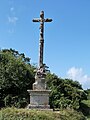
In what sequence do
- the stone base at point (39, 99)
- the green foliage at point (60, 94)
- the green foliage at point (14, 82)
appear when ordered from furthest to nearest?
the green foliage at point (60, 94) → the green foliage at point (14, 82) → the stone base at point (39, 99)

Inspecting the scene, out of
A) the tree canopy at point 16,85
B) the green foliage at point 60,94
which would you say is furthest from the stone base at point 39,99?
the green foliage at point 60,94

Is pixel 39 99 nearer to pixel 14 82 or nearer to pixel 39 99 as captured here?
pixel 39 99

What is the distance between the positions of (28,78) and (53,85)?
11.6 ft

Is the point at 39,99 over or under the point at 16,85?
under

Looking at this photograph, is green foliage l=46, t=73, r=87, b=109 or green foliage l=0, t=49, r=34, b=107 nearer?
green foliage l=0, t=49, r=34, b=107

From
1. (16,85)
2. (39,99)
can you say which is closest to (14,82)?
(16,85)

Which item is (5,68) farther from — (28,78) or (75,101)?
(75,101)

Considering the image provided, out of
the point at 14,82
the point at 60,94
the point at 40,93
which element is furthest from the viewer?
the point at 60,94

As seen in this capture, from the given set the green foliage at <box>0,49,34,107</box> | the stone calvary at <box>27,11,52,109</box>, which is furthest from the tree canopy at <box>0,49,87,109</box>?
the stone calvary at <box>27,11,52,109</box>

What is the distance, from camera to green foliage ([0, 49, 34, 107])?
29.0m

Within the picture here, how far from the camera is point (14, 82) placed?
2997 cm

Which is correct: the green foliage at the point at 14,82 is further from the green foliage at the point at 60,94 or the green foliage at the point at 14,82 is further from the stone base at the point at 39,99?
the stone base at the point at 39,99

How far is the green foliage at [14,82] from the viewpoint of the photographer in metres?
29.0

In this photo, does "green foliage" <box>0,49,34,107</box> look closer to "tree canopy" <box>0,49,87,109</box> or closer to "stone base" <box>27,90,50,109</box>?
"tree canopy" <box>0,49,87,109</box>
